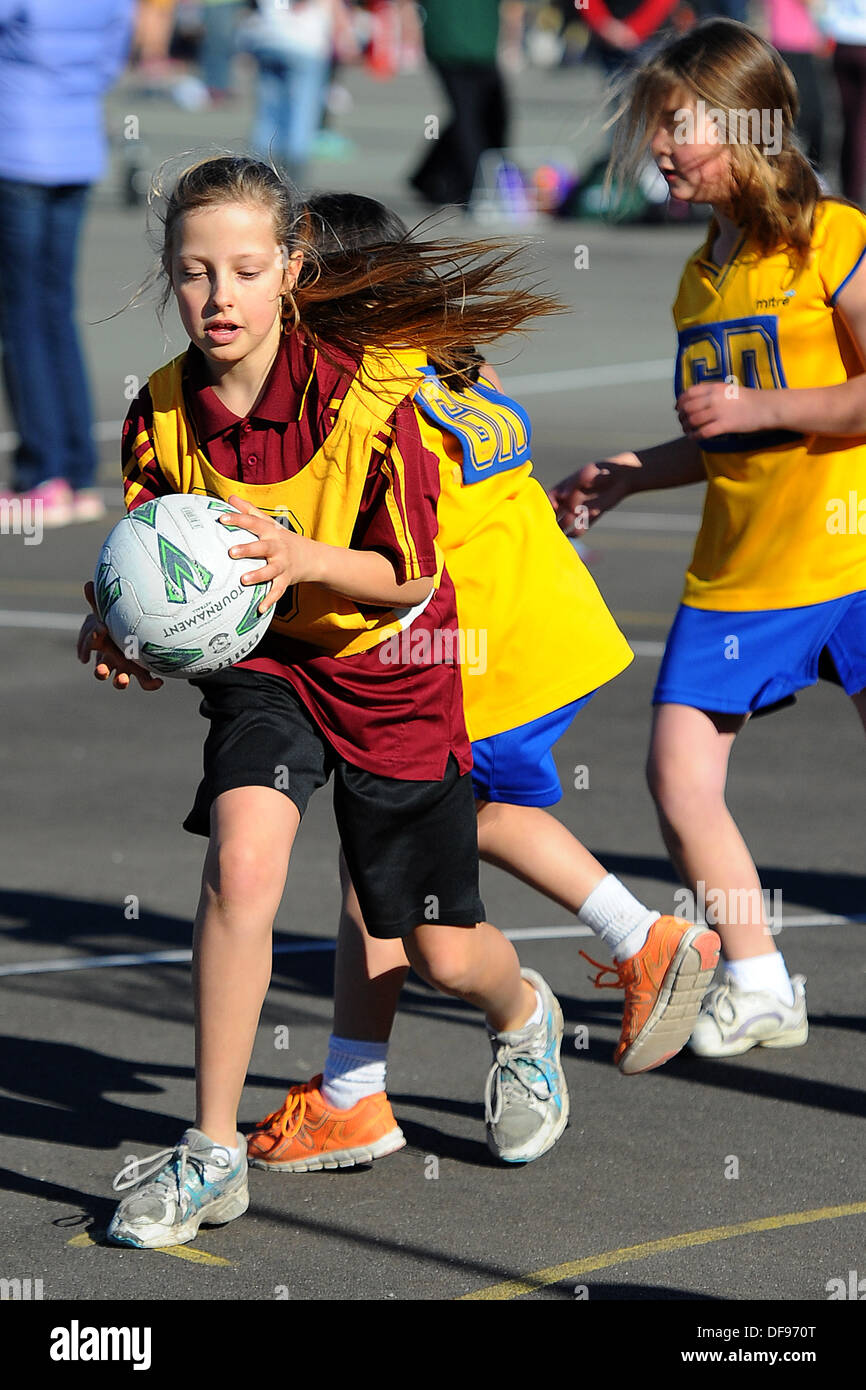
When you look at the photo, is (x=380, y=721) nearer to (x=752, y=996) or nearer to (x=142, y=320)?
(x=752, y=996)

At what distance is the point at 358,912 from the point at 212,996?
20.9 inches

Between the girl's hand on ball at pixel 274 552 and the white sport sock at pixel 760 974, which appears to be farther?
the white sport sock at pixel 760 974

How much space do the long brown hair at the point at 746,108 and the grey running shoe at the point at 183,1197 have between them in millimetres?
2321

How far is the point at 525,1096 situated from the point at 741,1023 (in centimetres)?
77

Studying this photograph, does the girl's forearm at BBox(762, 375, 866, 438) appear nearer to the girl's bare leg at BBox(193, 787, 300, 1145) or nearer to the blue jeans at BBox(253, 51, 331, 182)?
the girl's bare leg at BBox(193, 787, 300, 1145)

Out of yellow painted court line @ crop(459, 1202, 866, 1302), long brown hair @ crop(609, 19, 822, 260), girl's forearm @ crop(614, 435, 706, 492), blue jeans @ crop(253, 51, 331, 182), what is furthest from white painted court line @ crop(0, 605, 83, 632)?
blue jeans @ crop(253, 51, 331, 182)

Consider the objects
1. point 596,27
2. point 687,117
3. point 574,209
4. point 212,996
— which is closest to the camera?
point 212,996

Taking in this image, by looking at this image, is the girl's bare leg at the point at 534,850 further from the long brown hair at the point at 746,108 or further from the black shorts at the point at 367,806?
the long brown hair at the point at 746,108

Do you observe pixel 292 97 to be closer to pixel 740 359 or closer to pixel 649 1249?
pixel 740 359

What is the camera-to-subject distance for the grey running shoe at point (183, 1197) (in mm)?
4066

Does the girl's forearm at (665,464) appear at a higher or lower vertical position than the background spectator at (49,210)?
lower

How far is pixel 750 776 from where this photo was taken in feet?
24.6

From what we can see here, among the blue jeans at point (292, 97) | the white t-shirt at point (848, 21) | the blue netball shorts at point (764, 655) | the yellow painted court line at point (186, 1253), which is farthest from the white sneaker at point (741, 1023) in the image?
the blue jeans at point (292, 97)
